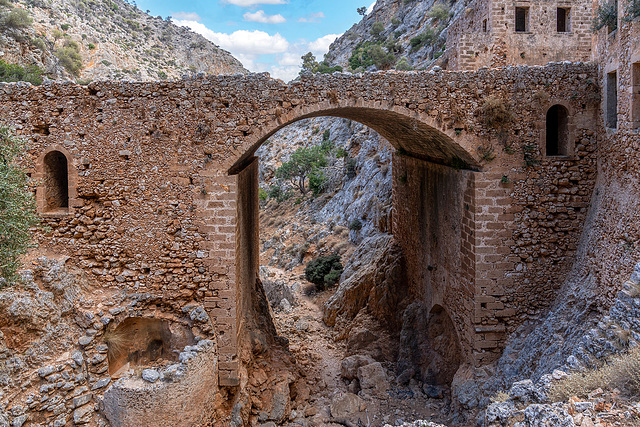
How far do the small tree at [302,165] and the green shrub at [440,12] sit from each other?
1289 cm

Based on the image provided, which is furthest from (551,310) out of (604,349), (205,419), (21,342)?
(21,342)

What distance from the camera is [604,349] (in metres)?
5.75

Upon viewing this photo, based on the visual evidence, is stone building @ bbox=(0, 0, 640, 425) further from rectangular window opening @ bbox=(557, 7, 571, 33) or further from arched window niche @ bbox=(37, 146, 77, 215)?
rectangular window opening @ bbox=(557, 7, 571, 33)

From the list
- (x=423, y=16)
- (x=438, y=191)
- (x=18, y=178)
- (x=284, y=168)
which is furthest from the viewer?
(x=423, y=16)

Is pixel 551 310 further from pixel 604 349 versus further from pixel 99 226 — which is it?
pixel 99 226

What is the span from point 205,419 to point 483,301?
581cm

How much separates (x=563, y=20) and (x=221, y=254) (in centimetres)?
1333

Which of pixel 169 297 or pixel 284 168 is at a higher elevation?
pixel 284 168

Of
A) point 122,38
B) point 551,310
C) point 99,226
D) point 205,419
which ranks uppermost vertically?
point 122,38

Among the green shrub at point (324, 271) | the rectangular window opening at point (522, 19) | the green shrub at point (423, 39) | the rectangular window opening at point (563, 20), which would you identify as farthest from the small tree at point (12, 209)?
the green shrub at point (423, 39)

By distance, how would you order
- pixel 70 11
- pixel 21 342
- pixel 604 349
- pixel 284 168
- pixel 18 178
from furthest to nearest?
pixel 70 11, pixel 284 168, pixel 18 178, pixel 21 342, pixel 604 349

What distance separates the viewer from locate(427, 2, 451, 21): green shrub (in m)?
33.6

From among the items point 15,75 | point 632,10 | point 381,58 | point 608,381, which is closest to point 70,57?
point 15,75

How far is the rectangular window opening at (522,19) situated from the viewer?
14.9 m
